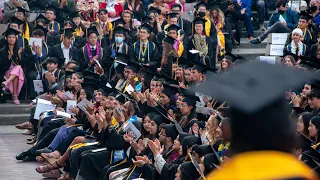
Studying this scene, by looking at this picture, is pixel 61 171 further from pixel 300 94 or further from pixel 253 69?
pixel 253 69

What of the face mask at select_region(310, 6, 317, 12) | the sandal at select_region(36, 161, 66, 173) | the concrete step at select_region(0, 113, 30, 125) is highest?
the face mask at select_region(310, 6, 317, 12)

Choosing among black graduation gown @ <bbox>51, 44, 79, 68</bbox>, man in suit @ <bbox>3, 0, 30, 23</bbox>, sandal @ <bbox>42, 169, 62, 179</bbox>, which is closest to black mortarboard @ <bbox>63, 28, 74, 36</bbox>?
black graduation gown @ <bbox>51, 44, 79, 68</bbox>

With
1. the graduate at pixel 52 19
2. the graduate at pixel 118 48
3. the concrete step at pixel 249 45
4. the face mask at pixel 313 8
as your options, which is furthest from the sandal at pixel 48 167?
the concrete step at pixel 249 45

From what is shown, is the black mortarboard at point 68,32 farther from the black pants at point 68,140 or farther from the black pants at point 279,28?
the black pants at point 68,140

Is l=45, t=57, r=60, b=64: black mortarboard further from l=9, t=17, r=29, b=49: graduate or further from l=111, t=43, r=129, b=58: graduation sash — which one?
l=9, t=17, r=29, b=49: graduate

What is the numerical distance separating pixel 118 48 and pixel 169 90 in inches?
203

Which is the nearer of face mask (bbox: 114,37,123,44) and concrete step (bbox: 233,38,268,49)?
face mask (bbox: 114,37,123,44)

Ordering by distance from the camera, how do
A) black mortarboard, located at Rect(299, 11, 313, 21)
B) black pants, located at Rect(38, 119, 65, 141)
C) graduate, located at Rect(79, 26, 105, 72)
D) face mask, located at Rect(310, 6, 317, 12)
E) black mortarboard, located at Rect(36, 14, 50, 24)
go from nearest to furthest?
black pants, located at Rect(38, 119, 65, 141) → black mortarboard, located at Rect(299, 11, 313, 21) → face mask, located at Rect(310, 6, 317, 12) → graduate, located at Rect(79, 26, 105, 72) → black mortarboard, located at Rect(36, 14, 50, 24)

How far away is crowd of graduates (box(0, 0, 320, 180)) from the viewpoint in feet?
7.04

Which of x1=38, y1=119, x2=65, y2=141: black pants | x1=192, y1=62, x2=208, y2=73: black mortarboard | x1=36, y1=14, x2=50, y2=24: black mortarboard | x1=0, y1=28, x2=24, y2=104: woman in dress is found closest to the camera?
x1=192, y1=62, x2=208, y2=73: black mortarboard

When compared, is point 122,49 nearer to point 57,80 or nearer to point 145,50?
→ point 145,50

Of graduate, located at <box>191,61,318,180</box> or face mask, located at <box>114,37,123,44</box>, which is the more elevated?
graduate, located at <box>191,61,318,180</box>

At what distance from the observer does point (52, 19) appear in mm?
19812

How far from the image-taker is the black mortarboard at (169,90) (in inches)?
509
